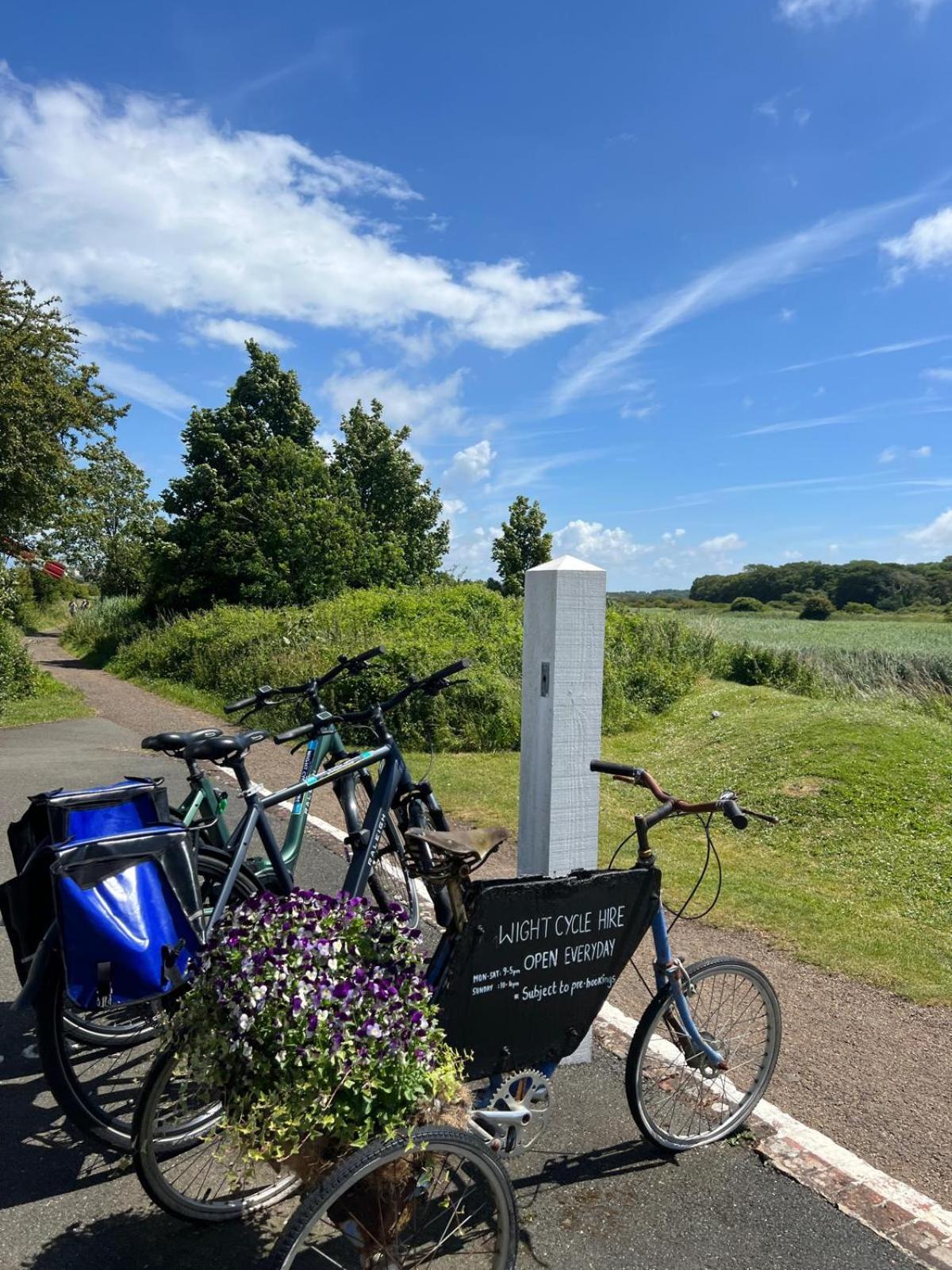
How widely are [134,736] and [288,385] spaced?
18.5m

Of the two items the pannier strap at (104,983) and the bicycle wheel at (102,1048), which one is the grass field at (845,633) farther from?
the pannier strap at (104,983)

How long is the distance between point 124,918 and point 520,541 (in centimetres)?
2902

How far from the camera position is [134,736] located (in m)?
12.6

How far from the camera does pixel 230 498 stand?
2578 centimetres

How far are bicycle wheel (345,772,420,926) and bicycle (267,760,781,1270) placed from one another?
1.31m

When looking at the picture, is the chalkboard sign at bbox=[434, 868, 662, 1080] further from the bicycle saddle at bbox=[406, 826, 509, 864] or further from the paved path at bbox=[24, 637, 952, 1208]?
the paved path at bbox=[24, 637, 952, 1208]

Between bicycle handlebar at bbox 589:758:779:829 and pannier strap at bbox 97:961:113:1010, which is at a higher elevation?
bicycle handlebar at bbox 589:758:779:829

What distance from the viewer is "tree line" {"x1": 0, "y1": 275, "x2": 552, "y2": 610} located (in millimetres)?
20781

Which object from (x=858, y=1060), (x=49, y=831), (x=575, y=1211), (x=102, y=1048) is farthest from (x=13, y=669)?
(x=575, y=1211)

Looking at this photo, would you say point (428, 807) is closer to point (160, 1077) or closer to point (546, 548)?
point (160, 1077)

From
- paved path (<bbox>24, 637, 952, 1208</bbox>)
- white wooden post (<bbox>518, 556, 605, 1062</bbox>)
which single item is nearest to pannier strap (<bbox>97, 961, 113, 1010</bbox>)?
white wooden post (<bbox>518, 556, 605, 1062</bbox>)

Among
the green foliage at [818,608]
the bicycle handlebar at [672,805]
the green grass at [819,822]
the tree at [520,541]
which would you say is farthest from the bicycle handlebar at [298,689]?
the green foliage at [818,608]

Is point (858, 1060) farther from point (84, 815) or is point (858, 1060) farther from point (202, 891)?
point (84, 815)

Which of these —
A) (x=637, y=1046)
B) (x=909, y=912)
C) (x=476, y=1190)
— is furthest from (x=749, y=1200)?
(x=909, y=912)
